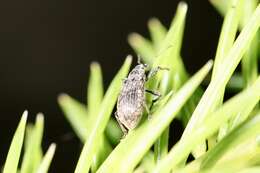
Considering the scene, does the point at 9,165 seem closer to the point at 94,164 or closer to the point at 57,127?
the point at 94,164

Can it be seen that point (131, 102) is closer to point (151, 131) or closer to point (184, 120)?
point (184, 120)

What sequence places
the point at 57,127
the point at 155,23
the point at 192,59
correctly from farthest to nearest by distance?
the point at 57,127 < the point at 192,59 < the point at 155,23

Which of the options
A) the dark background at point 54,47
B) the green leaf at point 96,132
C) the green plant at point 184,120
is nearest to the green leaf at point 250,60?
the green plant at point 184,120

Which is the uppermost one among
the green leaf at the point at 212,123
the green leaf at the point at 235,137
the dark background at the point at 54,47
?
the dark background at the point at 54,47

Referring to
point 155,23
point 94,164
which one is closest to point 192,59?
point 155,23

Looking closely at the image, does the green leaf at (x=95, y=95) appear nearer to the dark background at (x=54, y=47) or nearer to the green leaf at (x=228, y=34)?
the green leaf at (x=228, y=34)

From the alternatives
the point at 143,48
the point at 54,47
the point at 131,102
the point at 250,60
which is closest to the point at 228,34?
the point at 250,60
